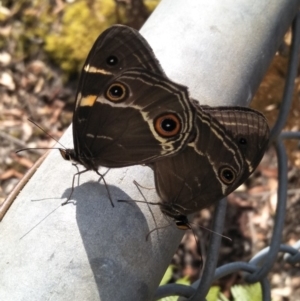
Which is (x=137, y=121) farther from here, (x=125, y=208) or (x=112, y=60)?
(x=125, y=208)

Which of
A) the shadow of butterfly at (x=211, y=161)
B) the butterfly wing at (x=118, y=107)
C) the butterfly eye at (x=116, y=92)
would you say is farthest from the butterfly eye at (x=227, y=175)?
the butterfly eye at (x=116, y=92)

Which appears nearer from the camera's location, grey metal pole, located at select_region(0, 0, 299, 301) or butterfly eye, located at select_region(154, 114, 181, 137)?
grey metal pole, located at select_region(0, 0, 299, 301)

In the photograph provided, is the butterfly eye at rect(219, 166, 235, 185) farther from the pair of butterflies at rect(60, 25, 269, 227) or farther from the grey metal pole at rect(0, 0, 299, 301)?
the grey metal pole at rect(0, 0, 299, 301)

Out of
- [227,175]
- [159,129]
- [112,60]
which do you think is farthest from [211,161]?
[112,60]

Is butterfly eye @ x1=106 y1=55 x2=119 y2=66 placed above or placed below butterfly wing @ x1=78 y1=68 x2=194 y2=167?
above

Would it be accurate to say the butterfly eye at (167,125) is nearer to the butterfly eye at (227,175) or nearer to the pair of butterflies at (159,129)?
the pair of butterflies at (159,129)

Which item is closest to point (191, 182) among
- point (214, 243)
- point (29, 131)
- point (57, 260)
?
point (214, 243)

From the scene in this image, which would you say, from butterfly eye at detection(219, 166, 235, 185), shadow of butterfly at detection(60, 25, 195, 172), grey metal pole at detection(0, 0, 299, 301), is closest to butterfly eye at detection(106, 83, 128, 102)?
shadow of butterfly at detection(60, 25, 195, 172)
